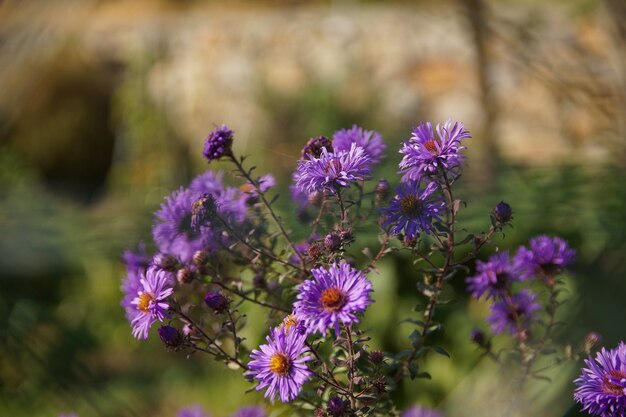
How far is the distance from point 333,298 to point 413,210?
11cm

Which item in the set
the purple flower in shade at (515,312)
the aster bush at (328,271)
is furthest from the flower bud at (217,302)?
the purple flower in shade at (515,312)

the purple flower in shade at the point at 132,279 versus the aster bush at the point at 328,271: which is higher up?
the purple flower in shade at the point at 132,279

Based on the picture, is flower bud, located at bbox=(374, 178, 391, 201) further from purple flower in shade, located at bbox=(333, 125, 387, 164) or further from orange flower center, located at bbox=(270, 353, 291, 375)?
orange flower center, located at bbox=(270, 353, 291, 375)

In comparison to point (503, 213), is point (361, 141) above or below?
above

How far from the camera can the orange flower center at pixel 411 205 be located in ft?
2.10

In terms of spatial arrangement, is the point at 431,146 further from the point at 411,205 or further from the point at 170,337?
the point at 170,337

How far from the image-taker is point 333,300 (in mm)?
583

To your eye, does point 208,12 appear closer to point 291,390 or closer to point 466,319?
point 466,319

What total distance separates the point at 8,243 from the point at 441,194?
6.28 ft

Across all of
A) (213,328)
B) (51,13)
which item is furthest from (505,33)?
(213,328)

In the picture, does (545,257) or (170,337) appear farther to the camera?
(545,257)

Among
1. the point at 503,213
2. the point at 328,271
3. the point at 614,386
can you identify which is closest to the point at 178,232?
the point at 328,271

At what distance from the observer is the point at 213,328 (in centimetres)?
89

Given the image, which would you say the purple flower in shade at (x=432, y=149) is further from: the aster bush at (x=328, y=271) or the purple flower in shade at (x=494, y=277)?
the purple flower in shade at (x=494, y=277)
